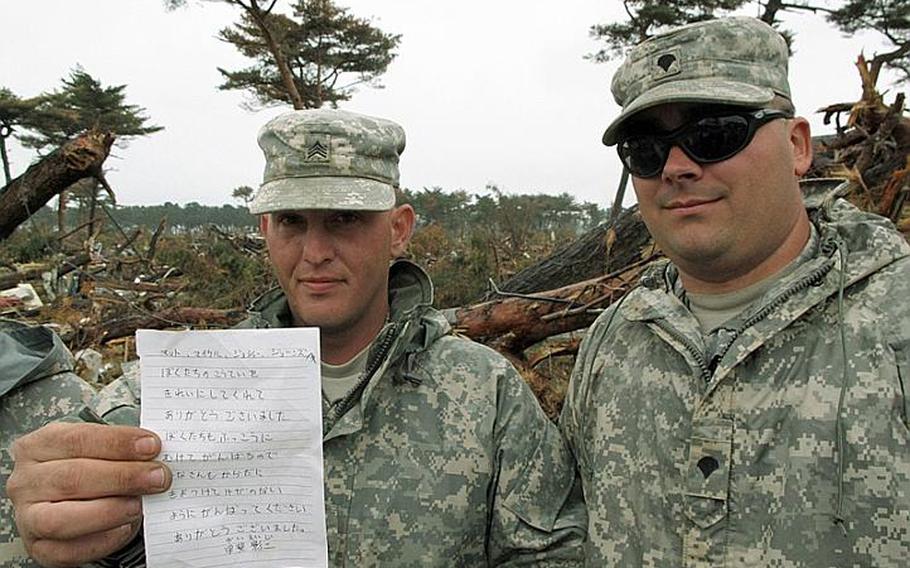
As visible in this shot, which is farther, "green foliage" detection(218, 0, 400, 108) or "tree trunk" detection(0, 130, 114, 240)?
"green foliage" detection(218, 0, 400, 108)

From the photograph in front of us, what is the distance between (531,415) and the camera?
221cm

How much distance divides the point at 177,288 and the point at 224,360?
11.5 metres

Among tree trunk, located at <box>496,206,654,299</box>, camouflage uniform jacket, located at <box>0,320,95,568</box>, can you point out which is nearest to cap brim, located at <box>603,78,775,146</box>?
camouflage uniform jacket, located at <box>0,320,95,568</box>

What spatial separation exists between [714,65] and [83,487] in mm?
1787

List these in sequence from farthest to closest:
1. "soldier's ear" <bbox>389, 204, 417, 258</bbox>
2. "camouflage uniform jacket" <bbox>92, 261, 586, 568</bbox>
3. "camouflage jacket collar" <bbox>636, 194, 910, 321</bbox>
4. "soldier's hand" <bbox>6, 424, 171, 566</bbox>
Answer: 1. "soldier's ear" <bbox>389, 204, 417, 258</bbox>
2. "camouflage uniform jacket" <bbox>92, 261, 586, 568</bbox>
3. "camouflage jacket collar" <bbox>636, 194, 910, 321</bbox>
4. "soldier's hand" <bbox>6, 424, 171, 566</bbox>

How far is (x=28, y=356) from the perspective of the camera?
7.13 feet

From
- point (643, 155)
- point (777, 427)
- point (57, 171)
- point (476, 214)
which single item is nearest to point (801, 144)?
point (643, 155)

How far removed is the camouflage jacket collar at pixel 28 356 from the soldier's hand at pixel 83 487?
0.53 m

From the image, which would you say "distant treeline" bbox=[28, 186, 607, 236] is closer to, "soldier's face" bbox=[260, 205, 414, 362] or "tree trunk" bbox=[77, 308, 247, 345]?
"tree trunk" bbox=[77, 308, 247, 345]

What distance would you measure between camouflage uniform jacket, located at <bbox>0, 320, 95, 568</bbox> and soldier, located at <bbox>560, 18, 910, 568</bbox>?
5.05ft

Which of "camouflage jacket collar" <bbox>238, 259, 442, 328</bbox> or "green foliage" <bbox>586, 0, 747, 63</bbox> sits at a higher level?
"green foliage" <bbox>586, 0, 747, 63</bbox>

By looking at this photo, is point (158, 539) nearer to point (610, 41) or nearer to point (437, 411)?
point (437, 411)

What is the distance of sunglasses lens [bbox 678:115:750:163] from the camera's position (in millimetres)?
1881

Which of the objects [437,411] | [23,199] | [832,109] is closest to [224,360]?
[437,411]
